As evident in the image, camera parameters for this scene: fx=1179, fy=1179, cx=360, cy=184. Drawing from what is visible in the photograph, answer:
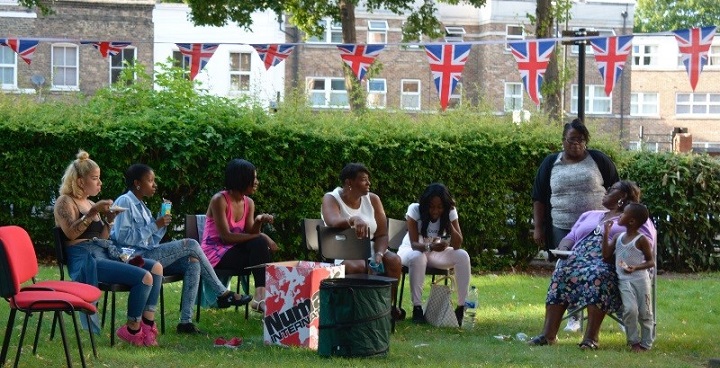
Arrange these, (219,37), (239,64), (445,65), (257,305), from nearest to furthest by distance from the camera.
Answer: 1. (257,305)
2. (445,65)
3. (219,37)
4. (239,64)

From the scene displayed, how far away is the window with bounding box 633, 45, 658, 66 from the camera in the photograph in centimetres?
5766

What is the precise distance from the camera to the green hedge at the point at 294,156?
13.9 m

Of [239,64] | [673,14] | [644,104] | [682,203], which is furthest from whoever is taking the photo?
[673,14]

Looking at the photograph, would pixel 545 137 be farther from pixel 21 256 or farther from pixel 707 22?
pixel 707 22

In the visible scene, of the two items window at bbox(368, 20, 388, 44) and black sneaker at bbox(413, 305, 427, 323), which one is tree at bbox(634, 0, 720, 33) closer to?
window at bbox(368, 20, 388, 44)

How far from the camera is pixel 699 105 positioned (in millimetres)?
56406

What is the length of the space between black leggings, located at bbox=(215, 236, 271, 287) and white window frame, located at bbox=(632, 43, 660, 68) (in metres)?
50.0

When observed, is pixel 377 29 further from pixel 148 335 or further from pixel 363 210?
pixel 148 335

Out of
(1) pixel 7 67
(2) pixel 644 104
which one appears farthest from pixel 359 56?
(2) pixel 644 104

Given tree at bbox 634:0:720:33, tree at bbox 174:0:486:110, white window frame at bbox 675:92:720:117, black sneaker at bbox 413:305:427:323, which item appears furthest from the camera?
A: tree at bbox 634:0:720:33

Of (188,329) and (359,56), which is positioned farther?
(359,56)

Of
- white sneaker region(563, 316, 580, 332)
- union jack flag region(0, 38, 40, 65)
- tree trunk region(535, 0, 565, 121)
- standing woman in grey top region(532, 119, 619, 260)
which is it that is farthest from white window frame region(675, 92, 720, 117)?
white sneaker region(563, 316, 580, 332)

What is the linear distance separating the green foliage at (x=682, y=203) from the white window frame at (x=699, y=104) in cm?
4166

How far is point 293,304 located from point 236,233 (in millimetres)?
1324
